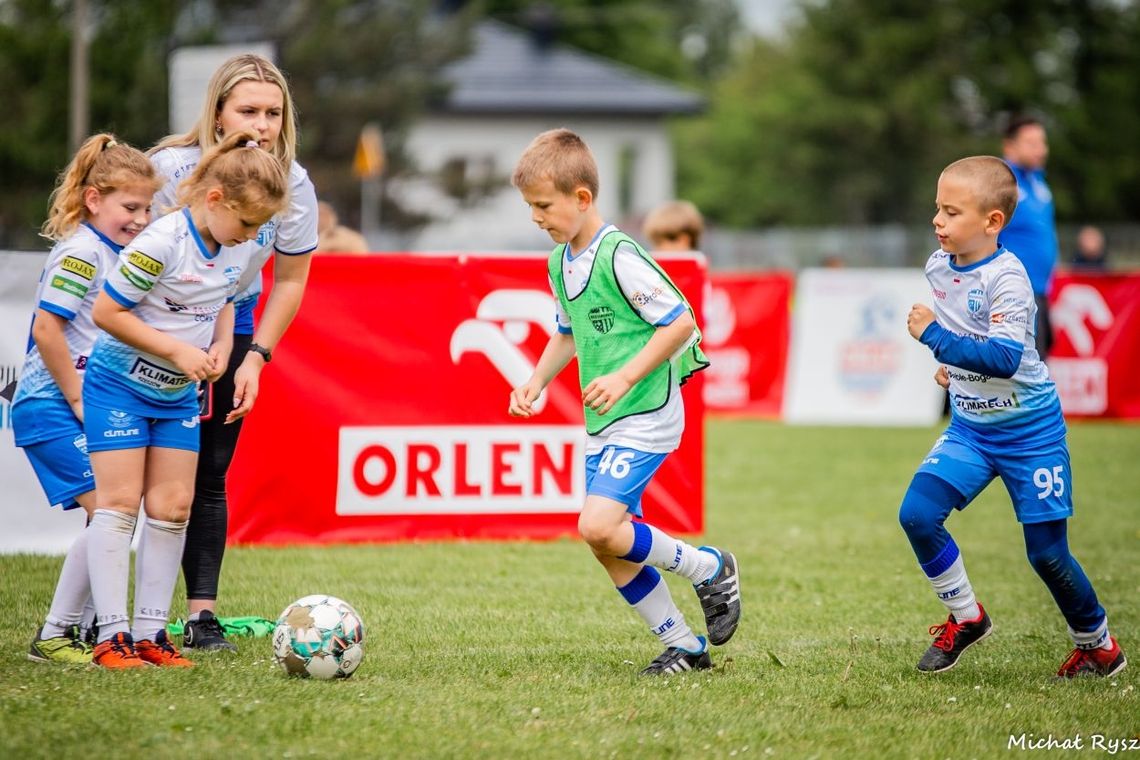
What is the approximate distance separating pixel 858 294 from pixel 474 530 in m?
9.16

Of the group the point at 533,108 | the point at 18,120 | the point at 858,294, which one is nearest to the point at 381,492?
the point at 858,294

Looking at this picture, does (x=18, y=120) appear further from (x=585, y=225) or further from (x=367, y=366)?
(x=585, y=225)

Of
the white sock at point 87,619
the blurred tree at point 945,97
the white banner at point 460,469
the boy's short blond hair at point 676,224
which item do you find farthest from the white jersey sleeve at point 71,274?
the blurred tree at point 945,97

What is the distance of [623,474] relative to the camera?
195 inches

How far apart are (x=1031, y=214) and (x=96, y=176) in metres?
5.50

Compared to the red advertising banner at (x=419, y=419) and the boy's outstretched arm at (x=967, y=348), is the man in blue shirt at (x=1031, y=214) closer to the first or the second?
the red advertising banner at (x=419, y=419)

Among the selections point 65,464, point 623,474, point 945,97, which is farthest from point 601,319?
point 945,97

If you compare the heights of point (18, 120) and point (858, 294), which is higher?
point (18, 120)

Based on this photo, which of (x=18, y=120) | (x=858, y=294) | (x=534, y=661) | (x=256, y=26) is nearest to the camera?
(x=534, y=661)

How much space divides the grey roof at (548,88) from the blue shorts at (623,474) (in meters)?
45.7

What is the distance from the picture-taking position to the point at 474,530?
8180 mm

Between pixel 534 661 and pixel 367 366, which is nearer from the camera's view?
pixel 534 661

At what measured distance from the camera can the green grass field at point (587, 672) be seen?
13.8ft

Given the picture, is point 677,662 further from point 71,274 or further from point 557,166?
point 71,274
